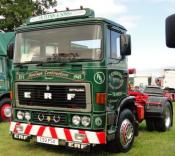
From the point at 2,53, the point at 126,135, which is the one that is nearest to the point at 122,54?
the point at 126,135

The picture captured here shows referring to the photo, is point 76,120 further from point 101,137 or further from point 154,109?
point 154,109

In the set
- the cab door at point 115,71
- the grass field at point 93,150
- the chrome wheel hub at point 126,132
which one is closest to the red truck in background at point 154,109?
the grass field at point 93,150

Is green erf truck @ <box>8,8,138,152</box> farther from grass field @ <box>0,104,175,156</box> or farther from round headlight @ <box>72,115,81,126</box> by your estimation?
grass field @ <box>0,104,175,156</box>

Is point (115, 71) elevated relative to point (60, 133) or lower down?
elevated

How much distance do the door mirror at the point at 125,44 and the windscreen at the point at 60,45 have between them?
0.49 metres

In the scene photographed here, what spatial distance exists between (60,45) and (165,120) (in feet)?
16.0

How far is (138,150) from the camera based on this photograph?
8.13m

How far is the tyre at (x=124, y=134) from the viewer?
7.48 metres

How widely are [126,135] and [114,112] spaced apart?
787mm

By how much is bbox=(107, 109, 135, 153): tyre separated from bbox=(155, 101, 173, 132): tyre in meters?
2.64

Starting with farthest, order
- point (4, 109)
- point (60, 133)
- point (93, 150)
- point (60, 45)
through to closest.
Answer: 1. point (4, 109)
2. point (93, 150)
3. point (60, 45)
4. point (60, 133)

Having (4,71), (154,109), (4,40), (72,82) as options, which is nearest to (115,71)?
(72,82)

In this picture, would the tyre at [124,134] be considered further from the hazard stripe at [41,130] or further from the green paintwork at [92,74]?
the hazard stripe at [41,130]

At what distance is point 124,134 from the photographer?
7.70 meters
